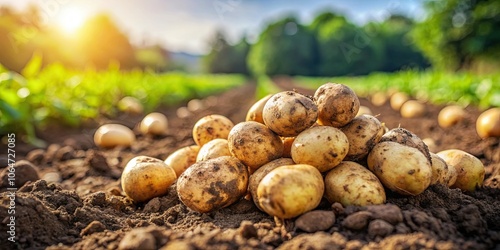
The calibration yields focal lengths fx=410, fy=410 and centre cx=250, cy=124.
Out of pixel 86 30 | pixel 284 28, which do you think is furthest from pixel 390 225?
pixel 284 28

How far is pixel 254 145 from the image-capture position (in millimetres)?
2504

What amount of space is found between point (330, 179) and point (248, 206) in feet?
1.80

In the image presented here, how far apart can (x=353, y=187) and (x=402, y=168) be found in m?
0.31

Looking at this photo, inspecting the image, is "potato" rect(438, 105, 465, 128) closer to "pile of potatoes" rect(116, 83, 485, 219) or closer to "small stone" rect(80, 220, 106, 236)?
"pile of potatoes" rect(116, 83, 485, 219)

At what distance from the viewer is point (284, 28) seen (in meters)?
66.2

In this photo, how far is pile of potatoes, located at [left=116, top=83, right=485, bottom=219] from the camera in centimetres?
213

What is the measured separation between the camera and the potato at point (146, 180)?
282 cm

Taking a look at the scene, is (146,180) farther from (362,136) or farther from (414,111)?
(414,111)

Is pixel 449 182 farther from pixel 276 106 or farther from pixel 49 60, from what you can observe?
pixel 49 60

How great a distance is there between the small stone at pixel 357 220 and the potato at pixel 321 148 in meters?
0.38


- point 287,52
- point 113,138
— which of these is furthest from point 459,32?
point 287,52

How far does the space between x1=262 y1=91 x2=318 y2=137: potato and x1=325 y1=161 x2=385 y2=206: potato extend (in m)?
0.33

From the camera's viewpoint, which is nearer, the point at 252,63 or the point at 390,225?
the point at 390,225

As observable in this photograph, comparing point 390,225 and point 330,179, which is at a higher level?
point 330,179
